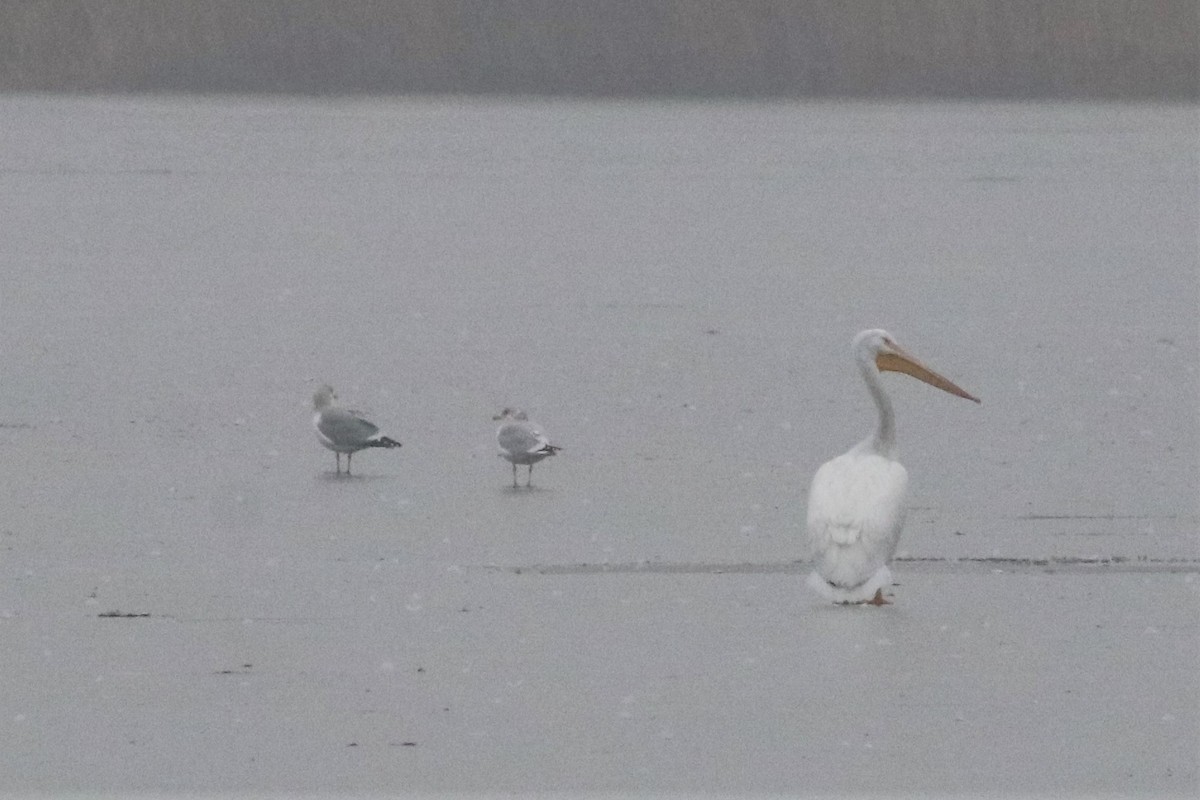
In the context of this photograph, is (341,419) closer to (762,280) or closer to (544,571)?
(544,571)

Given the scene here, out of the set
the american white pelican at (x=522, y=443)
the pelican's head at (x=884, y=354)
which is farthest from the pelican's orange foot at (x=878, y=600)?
the american white pelican at (x=522, y=443)

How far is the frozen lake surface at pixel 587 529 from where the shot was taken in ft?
21.2

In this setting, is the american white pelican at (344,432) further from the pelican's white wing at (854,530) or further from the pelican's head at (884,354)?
the pelican's white wing at (854,530)

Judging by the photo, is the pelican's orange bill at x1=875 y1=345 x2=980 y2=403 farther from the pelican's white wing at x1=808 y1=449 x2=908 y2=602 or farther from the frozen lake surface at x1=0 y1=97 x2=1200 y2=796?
the pelican's white wing at x1=808 y1=449 x2=908 y2=602

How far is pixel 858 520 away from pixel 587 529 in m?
1.70

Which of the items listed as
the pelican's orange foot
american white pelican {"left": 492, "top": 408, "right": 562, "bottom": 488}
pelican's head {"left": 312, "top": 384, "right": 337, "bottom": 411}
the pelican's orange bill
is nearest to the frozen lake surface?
the pelican's orange foot

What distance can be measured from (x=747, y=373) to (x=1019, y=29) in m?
94.6

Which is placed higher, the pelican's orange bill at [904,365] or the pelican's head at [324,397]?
the pelican's head at [324,397]

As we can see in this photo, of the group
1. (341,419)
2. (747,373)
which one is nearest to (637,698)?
(341,419)

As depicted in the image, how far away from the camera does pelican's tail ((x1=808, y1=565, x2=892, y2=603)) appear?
7992 mm

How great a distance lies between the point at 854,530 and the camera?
793cm

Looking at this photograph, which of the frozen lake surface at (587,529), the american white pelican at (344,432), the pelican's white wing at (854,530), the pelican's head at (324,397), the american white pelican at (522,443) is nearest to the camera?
the frozen lake surface at (587,529)

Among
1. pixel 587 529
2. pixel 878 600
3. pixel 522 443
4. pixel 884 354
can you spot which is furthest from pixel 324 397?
pixel 878 600

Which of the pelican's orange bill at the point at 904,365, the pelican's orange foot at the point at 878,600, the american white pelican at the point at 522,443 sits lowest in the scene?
the pelican's orange foot at the point at 878,600
